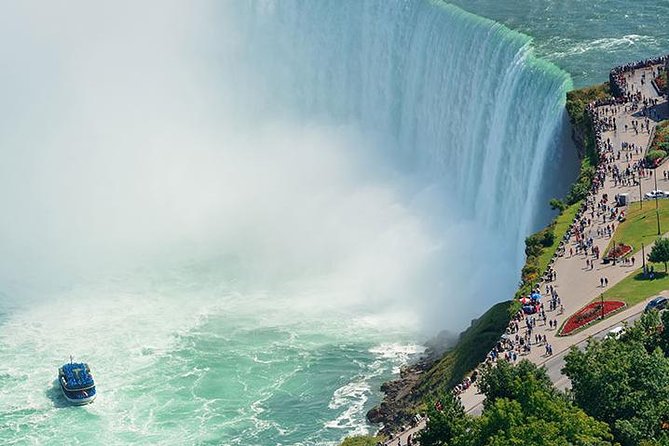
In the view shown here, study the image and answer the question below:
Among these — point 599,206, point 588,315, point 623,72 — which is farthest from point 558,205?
point 623,72

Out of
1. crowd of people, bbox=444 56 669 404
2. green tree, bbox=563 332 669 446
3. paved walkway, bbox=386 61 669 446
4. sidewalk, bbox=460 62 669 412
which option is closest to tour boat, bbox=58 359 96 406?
crowd of people, bbox=444 56 669 404

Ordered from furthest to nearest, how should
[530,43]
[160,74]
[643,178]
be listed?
1. [160,74]
2. [530,43]
3. [643,178]

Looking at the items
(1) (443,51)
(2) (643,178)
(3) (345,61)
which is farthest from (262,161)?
(2) (643,178)

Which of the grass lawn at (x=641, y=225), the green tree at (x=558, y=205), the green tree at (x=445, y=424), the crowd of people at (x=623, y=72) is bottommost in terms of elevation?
the green tree at (x=445, y=424)

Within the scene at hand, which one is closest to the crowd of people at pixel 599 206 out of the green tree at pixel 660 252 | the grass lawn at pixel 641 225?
the grass lawn at pixel 641 225

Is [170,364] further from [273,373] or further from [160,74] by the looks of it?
[160,74]

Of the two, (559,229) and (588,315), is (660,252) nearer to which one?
(588,315)

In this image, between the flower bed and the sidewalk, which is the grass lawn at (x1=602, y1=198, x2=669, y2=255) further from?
the flower bed

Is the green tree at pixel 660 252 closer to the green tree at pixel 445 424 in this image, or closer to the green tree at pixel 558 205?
the green tree at pixel 558 205
